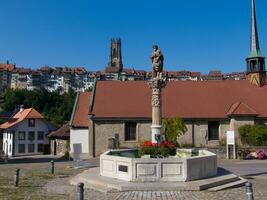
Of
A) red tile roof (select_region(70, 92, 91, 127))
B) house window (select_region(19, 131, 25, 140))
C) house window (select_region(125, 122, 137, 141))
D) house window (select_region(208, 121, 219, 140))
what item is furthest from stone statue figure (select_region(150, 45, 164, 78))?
house window (select_region(19, 131, 25, 140))

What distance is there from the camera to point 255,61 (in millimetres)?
46250

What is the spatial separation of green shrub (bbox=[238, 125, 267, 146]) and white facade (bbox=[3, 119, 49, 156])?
40.9 m

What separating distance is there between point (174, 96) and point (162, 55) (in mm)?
21931

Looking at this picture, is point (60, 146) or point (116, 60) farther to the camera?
point (116, 60)

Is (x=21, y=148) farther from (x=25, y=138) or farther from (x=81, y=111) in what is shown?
(x=81, y=111)

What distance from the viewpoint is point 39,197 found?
14.2 m

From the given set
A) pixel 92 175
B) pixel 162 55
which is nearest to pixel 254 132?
pixel 162 55

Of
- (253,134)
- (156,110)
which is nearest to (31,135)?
(253,134)

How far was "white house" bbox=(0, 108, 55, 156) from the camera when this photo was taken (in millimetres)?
67375

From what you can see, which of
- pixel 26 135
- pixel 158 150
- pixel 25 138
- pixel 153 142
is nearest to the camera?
pixel 158 150

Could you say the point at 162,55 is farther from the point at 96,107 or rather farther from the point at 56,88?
the point at 56,88

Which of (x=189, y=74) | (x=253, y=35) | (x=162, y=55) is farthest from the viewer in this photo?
(x=189, y=74)

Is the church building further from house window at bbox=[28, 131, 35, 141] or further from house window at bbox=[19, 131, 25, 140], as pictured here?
house window at bbox=[19, 131, 25, 140]

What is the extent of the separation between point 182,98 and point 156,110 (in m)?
22.6
